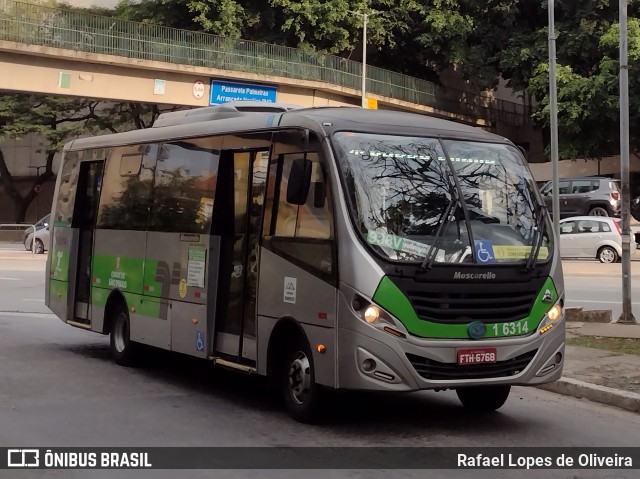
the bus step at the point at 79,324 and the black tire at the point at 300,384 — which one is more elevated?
the bus step at the point at 79,324

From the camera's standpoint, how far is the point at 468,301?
7.38m

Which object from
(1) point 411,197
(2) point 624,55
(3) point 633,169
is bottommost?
(1) point 411,197

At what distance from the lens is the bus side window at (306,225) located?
298 inches

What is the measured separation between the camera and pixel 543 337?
777 cm

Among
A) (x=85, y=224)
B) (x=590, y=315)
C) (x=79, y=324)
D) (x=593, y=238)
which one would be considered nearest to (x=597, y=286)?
(x=590, y=315)

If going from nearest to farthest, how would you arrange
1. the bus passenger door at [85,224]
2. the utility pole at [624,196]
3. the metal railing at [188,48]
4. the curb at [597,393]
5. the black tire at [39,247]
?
the curb at [597,393]
the bus passenger door at [85,224]
the utility pole at [624,196]
the metal railing at [188,48]
the black tire at [39,247]

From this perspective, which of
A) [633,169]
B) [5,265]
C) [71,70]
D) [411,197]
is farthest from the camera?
[633,169]

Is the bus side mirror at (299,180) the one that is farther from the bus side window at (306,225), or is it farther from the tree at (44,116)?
the tree at (44,116)

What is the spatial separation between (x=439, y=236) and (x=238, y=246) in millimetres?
2298

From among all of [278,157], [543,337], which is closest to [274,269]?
[278,157]

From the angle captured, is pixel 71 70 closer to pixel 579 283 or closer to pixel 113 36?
pixel 113 36

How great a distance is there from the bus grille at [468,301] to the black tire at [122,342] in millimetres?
4728

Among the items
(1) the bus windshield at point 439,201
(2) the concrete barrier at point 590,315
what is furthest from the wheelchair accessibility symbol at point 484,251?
(2) the concrete barrier at point 590,315

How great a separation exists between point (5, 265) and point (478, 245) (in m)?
24.8
